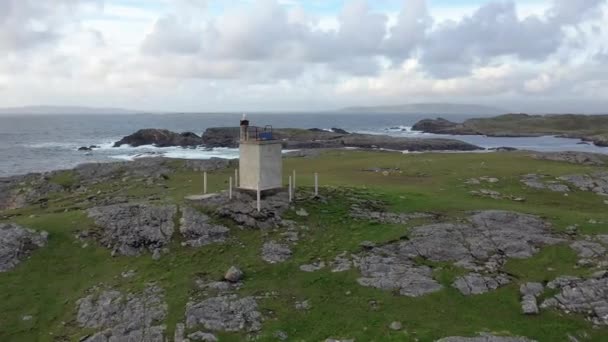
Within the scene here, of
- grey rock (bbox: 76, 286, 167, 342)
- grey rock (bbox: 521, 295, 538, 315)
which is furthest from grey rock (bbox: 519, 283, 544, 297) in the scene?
grey rock (bbox: 76, 286, 167, 342)

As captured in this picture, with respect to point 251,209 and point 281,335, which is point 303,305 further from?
point 251,209

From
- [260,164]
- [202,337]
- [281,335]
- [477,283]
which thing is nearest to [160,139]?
[260,164]

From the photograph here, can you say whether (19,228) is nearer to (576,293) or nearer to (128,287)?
(128,287)

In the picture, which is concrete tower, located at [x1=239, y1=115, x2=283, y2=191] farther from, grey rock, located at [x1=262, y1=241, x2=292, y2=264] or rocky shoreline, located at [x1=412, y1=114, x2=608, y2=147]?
rocky shoreline, located at [x1=412, y1=114, x2=608, y2=147]

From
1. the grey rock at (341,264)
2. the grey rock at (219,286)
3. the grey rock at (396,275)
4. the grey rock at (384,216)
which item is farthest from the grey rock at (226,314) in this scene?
the grey rock at (384,216)

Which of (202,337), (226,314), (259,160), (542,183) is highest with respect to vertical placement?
(259,160)

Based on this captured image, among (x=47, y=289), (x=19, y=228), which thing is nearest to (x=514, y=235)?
(x=47, y=289)

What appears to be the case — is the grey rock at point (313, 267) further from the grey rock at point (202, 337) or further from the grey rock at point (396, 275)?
the grey rock at point (202, 337)
